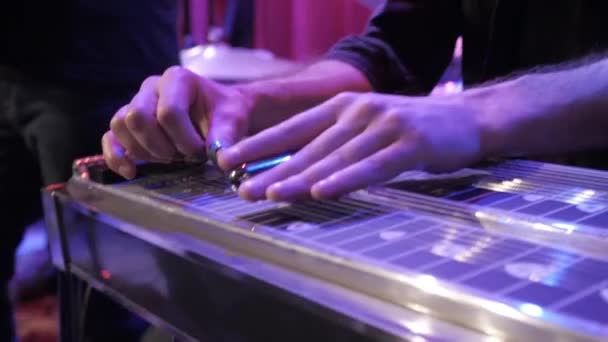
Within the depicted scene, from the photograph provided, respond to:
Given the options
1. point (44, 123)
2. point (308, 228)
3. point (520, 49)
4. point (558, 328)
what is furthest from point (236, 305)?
point (44, 123)

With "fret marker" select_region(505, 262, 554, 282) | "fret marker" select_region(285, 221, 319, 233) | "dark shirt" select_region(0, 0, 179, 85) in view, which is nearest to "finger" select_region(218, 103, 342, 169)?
"fret marker" select_region(285, 221, 319, 233)

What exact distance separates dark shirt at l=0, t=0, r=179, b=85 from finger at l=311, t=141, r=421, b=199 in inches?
29.3

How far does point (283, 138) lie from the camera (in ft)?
1.63

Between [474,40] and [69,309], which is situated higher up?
[474,40]

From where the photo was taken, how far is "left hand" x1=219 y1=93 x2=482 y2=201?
0.44m

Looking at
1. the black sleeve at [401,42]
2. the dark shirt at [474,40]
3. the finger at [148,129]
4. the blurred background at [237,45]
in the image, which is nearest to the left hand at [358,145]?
the finger at [148,129]

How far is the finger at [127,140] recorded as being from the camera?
1.93 feet

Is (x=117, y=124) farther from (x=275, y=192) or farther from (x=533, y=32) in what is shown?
(x=533, y=32)

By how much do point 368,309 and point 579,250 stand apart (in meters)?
0.13

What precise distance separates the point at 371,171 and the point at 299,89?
0.38 m

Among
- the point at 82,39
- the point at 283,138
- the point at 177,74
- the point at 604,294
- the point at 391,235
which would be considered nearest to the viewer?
the point at 604,294

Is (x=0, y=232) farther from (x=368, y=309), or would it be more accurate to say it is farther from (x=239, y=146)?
(x=368, y=309)

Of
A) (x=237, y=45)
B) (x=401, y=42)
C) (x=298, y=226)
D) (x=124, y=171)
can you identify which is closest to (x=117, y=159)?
(x=124, y=171)

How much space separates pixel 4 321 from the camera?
3.58 ft
